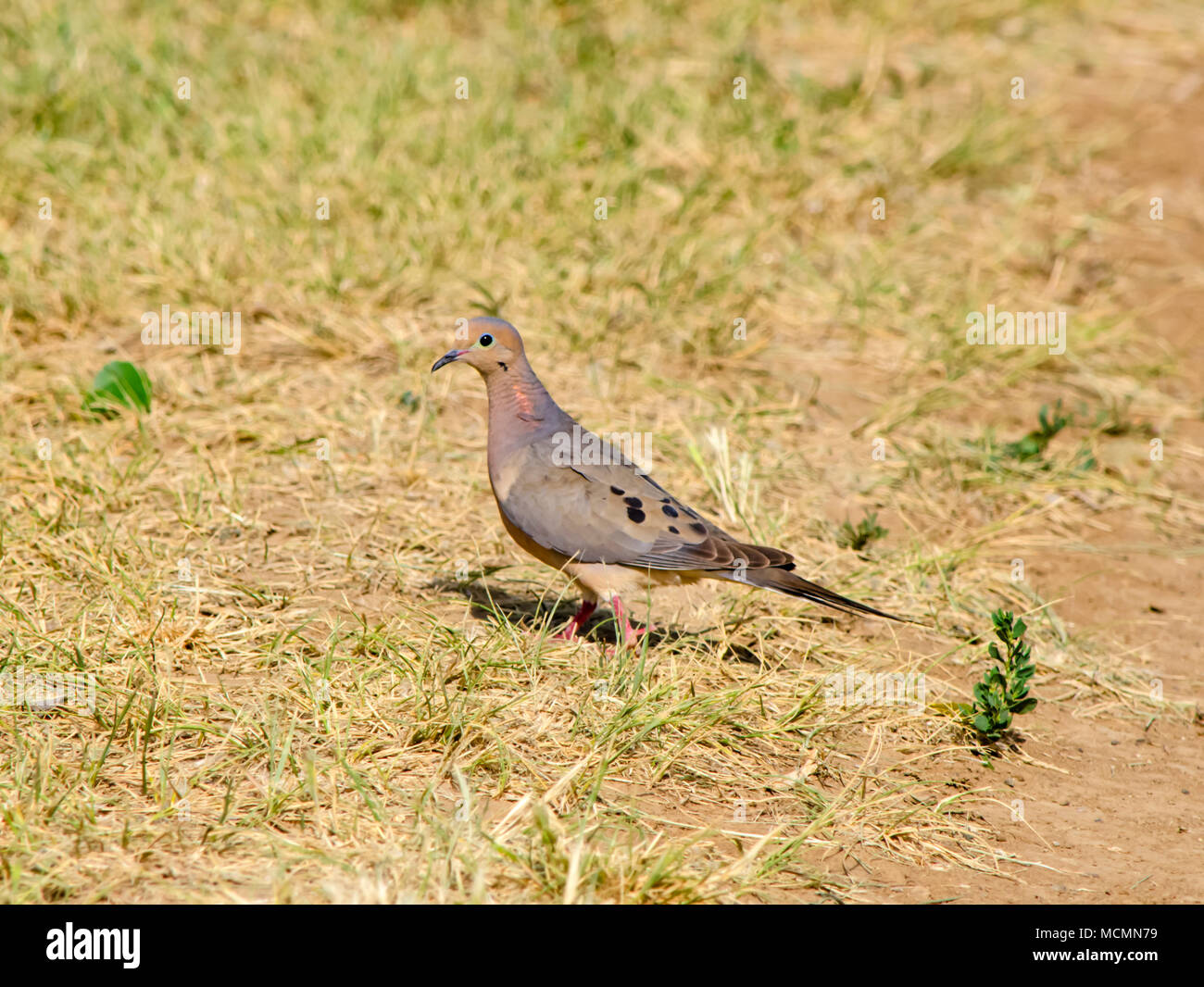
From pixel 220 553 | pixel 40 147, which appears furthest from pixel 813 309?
pixel 40 147

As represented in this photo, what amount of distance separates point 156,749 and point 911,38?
26.7 ft

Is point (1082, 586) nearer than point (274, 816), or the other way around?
point (274, 816)

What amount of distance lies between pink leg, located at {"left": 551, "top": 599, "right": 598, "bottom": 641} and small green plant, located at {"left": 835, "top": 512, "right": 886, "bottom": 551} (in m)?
1.30

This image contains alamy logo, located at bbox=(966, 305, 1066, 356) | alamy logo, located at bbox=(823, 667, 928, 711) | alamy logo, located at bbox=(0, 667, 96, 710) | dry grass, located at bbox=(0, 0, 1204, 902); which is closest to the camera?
dry grass, located at bbox=(0, 0, 1204, 902)

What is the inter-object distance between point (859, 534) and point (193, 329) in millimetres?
3244

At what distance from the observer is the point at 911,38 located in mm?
9664

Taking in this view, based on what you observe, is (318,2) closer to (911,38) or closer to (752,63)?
(752,63)

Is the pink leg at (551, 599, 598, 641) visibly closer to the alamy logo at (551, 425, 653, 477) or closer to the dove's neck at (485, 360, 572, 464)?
the alamy logo at (551, 425, 653, 477)

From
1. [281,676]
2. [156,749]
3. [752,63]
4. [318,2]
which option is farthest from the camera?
[318,2]

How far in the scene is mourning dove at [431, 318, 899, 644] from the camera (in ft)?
13.7

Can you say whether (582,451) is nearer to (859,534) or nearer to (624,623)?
(624,623)

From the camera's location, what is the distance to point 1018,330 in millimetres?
6984

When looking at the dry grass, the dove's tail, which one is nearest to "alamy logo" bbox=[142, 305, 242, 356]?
the dry grass
